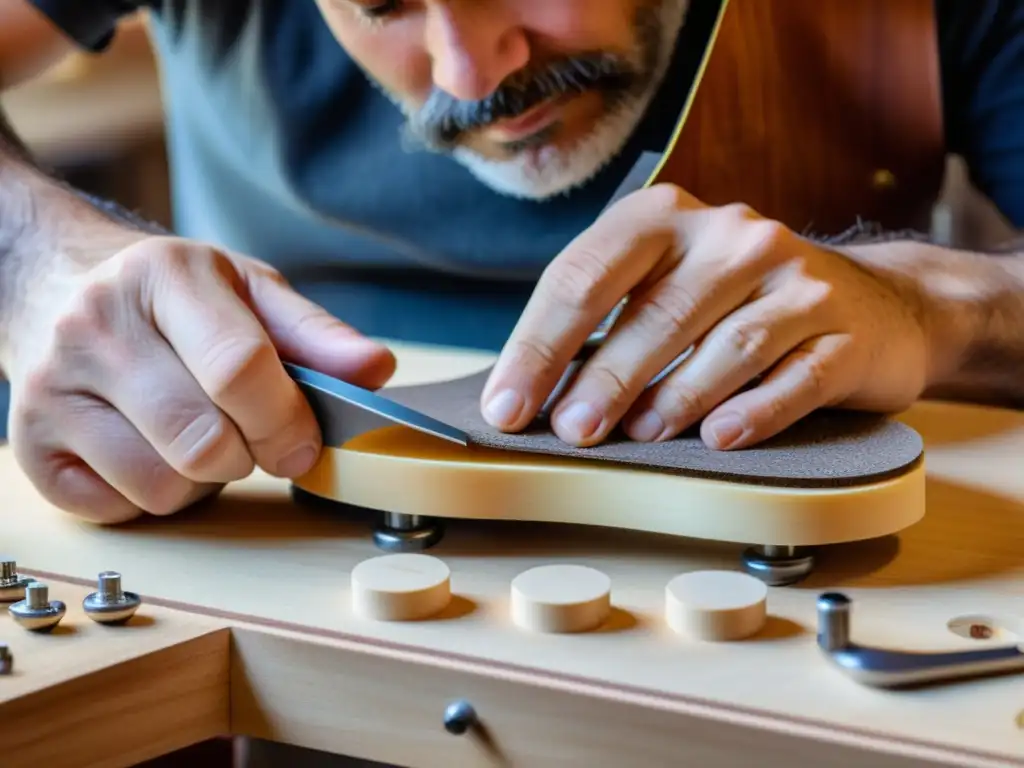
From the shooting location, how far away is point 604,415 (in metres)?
0.62

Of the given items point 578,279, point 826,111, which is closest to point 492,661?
point 578,279

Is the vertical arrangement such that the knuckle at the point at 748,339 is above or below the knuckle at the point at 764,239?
below

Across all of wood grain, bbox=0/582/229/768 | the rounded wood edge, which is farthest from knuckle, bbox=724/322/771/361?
wood grain, bbox=0/582/229/768

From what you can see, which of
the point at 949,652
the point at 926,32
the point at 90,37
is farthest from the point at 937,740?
the point at 90,37

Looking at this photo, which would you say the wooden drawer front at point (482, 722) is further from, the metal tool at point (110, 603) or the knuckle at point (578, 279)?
the knuckle at point (578, 279)

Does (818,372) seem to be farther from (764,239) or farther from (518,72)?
(518,72)

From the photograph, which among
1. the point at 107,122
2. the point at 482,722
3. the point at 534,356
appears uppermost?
the point at 107,122

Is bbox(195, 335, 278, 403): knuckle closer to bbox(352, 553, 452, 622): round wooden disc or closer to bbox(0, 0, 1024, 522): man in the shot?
bbox(0, 0, 1024, 522): man

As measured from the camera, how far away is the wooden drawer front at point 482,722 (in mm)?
430

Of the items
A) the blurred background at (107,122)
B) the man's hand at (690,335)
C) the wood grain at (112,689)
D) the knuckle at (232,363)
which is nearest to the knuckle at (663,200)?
the man's hand at (690,335)

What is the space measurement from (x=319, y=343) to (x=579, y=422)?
0.16m

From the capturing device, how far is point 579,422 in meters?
0.62

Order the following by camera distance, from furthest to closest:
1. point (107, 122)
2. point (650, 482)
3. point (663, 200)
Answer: point (107, 122), point (663, 200), point (650, 482)

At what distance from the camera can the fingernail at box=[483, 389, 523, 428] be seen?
64 centimetres
